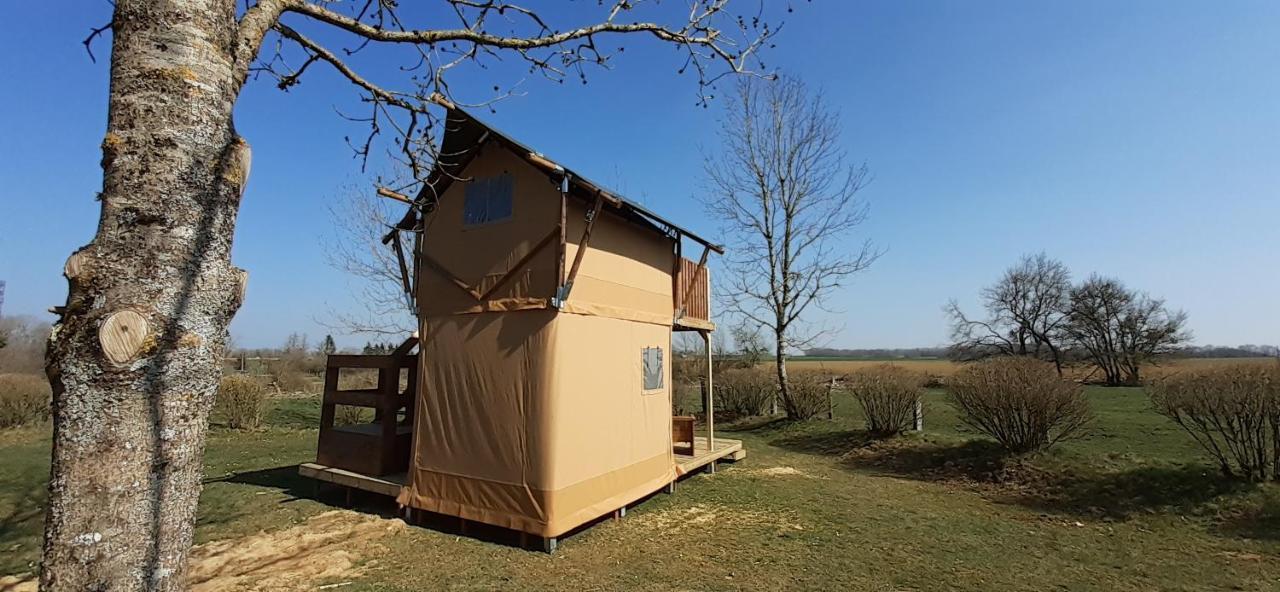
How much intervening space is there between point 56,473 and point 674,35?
11.2ft

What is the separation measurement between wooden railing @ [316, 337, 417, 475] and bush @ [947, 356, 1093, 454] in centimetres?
933

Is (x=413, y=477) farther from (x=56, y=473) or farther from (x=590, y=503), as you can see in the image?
(x=56, y=473)

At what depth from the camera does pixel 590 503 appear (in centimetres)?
664

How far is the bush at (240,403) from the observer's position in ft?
48.5

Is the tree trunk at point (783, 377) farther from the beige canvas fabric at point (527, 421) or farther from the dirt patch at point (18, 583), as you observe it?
the dirt patch at point (18, 583)

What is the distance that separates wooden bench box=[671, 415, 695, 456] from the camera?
32.7 feet

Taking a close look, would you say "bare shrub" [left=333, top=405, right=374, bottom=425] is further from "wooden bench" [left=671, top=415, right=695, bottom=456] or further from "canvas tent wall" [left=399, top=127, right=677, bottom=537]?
"canvas tent wall" [left=399, top=127, right=677, bottom=537]

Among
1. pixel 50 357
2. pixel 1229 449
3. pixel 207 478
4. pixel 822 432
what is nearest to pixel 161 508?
pixel 50 357

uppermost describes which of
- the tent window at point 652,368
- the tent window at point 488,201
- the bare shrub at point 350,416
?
the tent window at point 488,201

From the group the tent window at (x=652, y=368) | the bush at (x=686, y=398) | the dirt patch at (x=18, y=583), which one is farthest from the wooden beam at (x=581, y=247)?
the bush at (x=686, y=398)

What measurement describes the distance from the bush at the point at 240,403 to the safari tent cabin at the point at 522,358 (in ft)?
28.0

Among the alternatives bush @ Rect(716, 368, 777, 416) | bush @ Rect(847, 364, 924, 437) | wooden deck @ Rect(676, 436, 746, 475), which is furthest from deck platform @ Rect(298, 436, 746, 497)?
bush @ Rect(716, 368, 777, 416)

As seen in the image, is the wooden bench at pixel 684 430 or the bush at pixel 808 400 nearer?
the wooden bench at pixel 684 430

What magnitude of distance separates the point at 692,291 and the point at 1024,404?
574 cm
